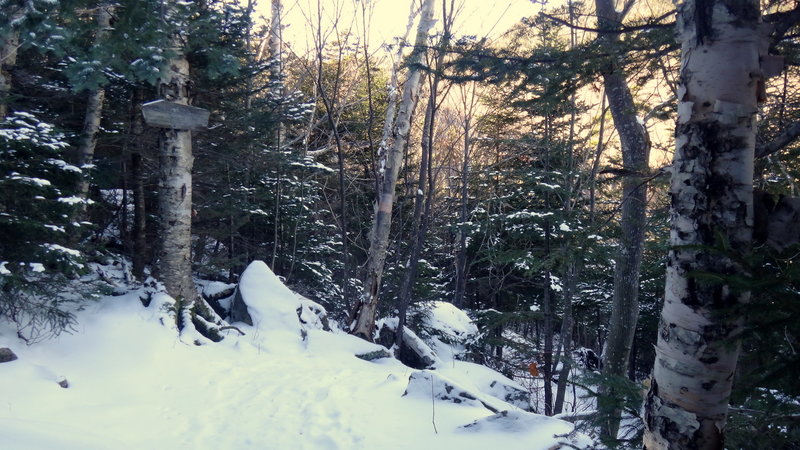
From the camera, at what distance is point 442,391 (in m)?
5.60

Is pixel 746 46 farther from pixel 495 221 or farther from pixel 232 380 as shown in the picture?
pixel 495 221

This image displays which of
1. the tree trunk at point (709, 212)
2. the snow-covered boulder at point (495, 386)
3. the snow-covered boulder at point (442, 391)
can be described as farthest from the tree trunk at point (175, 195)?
the tree trunk at point (709, 212)

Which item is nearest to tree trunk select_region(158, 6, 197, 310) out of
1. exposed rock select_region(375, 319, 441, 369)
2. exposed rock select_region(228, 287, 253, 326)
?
exposed rock select_region(228, 287, 253, 326)

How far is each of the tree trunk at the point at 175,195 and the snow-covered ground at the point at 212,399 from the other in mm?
628

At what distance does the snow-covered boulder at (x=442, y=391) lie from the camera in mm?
5520

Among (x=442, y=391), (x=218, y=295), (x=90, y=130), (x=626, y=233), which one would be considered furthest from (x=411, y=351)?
(x=90, y=130)

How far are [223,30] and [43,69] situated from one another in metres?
2.93

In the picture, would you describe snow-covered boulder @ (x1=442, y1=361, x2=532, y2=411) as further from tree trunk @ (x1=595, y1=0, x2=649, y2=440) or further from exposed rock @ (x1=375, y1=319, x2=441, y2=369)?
tree trunk @ (x1=595, y1=0, x2=649, y2=440)

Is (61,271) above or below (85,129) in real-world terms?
below

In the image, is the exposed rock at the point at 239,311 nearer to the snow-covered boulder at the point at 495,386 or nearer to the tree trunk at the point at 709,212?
the snow-covered boulder at the point at 495,386

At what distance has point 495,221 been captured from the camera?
11461 mm

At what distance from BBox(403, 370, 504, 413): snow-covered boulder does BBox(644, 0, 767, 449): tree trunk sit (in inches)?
137

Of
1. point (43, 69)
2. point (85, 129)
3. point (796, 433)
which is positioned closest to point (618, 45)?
point (796, 433)

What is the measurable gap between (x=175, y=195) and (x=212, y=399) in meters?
3.59
